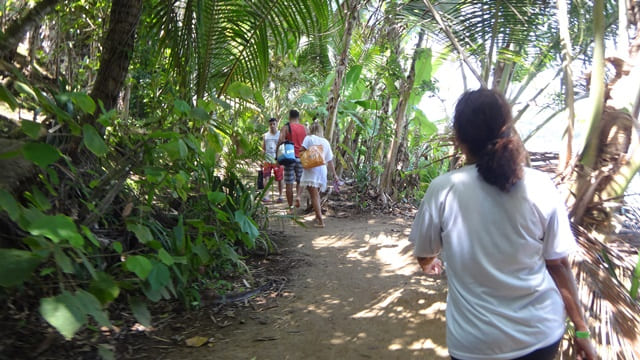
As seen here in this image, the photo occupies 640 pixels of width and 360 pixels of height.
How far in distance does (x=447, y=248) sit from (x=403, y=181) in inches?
293

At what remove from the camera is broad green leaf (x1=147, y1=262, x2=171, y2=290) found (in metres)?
2.47

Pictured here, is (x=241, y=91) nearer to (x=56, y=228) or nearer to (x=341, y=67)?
(x=56, y=228)

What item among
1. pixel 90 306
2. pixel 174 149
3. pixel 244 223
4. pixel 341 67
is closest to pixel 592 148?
pixel 174 149

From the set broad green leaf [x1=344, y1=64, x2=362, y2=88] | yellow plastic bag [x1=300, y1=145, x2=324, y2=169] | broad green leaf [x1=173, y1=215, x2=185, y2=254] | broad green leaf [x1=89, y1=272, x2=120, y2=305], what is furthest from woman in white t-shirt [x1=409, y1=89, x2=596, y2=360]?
broad green leaf [x1=344, y1=64, x2=362, y2=88]

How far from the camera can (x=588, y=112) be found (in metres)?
2.76

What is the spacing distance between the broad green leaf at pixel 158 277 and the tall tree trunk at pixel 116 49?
1306mm

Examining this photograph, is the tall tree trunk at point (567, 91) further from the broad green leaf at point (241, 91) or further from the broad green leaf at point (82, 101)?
the broad green leaf at point (82, 101)

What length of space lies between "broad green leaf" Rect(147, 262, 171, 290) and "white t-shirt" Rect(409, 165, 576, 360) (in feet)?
5.16

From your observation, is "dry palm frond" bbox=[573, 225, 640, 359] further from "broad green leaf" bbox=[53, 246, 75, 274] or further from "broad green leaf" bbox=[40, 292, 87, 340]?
"broad green leaf" bbox=[53, 246, 75, 274]

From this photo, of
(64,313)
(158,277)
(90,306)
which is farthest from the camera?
(158,277)

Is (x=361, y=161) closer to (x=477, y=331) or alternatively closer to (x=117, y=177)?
(x=117, y=177)

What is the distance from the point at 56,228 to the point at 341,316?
2487 millimetres

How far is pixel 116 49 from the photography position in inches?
121

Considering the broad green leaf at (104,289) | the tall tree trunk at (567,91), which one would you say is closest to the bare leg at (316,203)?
the tall tree trunk at (567,91)
